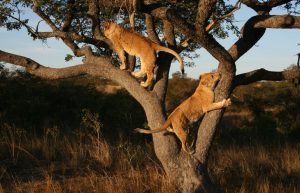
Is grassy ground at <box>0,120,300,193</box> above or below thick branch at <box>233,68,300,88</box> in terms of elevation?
below

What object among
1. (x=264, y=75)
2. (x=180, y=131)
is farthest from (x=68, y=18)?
(x=264, y=75)

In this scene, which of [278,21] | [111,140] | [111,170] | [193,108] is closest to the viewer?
[278,21]

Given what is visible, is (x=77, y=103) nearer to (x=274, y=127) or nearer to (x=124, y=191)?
(x=274, y=127)

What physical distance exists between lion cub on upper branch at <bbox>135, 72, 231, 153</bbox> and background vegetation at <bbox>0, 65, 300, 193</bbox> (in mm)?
1140

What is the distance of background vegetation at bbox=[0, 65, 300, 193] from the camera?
30.1 ft

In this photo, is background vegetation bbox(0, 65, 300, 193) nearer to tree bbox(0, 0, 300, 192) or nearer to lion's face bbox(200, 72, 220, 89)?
tree bbox(0, 0, 300, 192)

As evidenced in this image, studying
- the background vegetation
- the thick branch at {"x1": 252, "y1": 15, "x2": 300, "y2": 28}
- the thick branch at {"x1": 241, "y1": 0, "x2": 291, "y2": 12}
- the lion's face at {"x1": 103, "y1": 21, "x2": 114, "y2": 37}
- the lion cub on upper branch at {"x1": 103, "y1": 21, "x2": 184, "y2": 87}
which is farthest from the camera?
the background vegetation

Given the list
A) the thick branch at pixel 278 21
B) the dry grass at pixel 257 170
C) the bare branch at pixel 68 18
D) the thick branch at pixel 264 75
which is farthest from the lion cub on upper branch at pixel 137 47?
the dry grass at pixel 257 170

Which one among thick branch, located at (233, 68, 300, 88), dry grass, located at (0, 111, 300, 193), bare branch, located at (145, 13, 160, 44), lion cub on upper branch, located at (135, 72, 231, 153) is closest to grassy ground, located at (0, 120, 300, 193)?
dry grass, located at (0, 111, 300, 193)

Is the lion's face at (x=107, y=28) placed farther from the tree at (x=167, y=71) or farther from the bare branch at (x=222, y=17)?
the bare branch at (x=222, y=17)

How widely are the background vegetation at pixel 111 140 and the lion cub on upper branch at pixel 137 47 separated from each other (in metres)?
1.84

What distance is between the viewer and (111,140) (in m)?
14.8

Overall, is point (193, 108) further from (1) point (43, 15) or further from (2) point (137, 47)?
(1) point (43, 15)

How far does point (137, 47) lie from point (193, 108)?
1266mm
